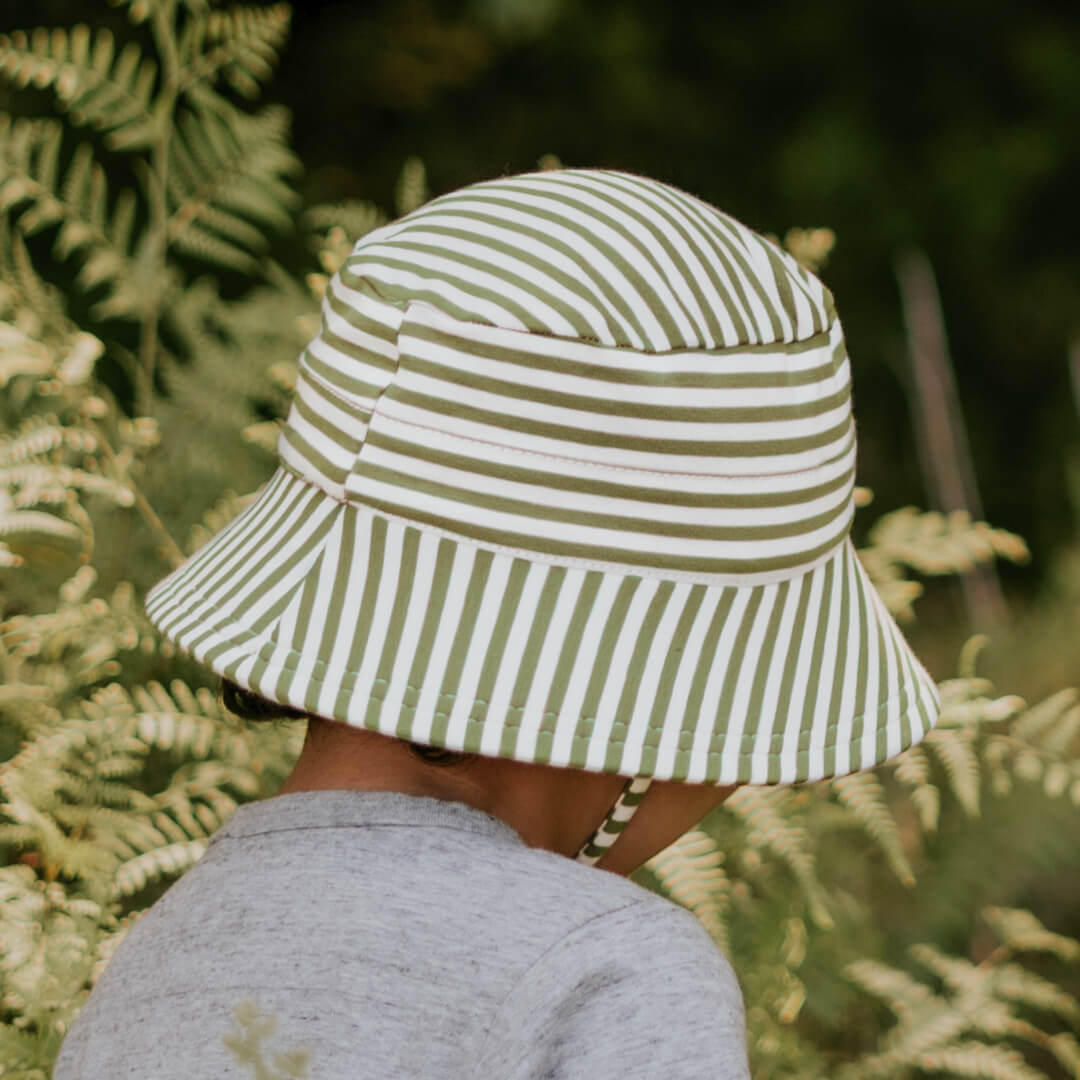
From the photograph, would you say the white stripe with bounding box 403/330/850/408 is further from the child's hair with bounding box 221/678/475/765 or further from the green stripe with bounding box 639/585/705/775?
the child's hair with bounding box 221/678/475/765

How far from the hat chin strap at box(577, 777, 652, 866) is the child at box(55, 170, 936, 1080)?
0.23 feet

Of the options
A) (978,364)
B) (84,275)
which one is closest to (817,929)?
(84,275)

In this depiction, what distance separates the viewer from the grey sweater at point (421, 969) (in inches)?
40.1

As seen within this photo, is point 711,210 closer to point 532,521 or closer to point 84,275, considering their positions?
point 532,521

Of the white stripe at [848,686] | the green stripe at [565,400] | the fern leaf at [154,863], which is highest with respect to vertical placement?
the green stripe at [565,400]

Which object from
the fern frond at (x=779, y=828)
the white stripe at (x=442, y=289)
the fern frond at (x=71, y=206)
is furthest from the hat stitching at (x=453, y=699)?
the fern frond at (x=71, y=206)

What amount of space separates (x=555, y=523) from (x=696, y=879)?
0.84 m

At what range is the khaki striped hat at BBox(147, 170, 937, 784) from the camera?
1.14 metres

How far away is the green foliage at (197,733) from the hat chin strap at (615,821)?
1.44ft

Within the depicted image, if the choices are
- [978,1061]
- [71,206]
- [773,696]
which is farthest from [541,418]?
[978,1061]

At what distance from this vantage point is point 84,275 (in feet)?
7.26

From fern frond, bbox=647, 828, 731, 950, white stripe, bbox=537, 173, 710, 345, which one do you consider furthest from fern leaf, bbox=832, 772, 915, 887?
white stripe, bbox=537, 173, 710, 345

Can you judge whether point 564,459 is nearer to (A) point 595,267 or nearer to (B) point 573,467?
(B) point 573,467

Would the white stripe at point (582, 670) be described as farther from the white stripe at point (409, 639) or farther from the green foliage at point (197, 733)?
the green foliage at point (197, 733)
